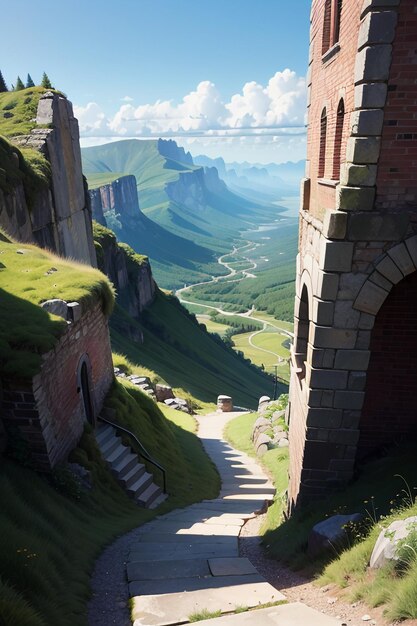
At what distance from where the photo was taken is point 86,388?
12.6 meters

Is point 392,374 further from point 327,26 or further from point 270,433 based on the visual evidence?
point 270,433

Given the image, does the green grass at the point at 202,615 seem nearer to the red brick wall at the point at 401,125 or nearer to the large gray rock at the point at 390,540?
the large gray rock at the point at 390,540

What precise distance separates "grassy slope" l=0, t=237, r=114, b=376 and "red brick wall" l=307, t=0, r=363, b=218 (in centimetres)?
620

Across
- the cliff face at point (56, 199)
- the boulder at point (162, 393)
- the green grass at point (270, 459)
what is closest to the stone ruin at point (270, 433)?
the green grass at point (270, 459)

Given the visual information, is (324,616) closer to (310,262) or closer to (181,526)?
(181,526)

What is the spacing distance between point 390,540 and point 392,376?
4.41 metres

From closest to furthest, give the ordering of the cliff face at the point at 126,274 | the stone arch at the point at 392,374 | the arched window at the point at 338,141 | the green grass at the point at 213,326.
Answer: the arched window at the point at 338,141
the stone arch at the point at 392,374
the cliff face at the point at 126,274
the green grass at the point at 213,326

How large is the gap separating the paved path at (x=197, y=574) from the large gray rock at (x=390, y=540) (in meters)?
0.99

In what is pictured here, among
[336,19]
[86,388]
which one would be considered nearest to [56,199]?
[86,388]

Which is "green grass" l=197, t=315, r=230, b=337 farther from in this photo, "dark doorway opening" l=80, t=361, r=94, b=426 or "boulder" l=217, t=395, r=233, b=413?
"dark doorway opening" l=80, t=361, r=94, b=426

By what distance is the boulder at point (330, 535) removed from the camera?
6.88m

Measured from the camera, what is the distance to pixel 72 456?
410 inches

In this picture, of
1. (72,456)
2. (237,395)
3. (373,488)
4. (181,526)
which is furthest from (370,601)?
(237,395)

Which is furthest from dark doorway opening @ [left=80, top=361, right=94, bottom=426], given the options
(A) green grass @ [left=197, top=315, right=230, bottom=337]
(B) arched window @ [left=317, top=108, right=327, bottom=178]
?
(A) green grass @ [left=197, top=315, right=230, bottom=337]
